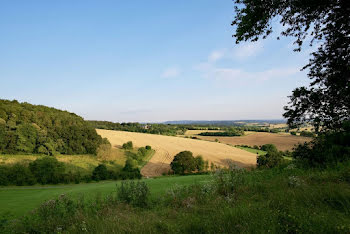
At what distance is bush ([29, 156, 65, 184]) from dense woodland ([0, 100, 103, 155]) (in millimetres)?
13103

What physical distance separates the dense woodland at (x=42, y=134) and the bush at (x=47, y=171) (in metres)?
13.1

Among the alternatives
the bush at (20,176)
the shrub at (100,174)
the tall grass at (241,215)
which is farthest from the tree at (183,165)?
the tall grass at (241,215)

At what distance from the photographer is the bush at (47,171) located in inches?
1214

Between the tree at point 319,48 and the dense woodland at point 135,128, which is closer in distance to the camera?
the tree at point 319,48

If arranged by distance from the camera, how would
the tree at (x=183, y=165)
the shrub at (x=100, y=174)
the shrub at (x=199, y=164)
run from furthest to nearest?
the shrub at (x=199, y=164) < the tree at (x=183, y=165) < the shrub at (x=100, y=174)

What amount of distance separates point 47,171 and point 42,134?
18.6 meters

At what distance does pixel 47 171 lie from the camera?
1231 inches

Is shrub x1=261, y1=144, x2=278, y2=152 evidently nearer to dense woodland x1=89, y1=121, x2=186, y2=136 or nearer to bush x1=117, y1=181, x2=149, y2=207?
dense woodland x1=89, y1=121, x2=186, y2=136

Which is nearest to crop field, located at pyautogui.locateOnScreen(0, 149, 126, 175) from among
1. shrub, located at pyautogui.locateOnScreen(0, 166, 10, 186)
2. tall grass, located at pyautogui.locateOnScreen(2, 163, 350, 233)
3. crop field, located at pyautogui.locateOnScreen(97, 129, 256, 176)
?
shrub, located at pyautogui.locateOnScreen(0, 166, 10, 186)

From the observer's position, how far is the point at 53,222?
182 inches

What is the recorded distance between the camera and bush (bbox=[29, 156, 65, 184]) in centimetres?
3083

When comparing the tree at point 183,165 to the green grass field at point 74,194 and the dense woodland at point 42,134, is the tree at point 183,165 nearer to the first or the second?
the green grass field at point 74,194

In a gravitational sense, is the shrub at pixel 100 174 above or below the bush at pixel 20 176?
below

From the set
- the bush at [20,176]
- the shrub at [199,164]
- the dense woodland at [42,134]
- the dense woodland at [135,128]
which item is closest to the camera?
the bush at [20,176]
